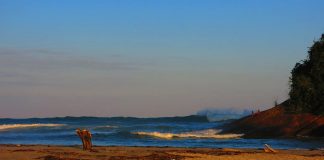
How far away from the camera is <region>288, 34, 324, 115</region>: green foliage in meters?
51.6

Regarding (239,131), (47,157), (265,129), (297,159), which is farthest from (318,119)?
(47,157)

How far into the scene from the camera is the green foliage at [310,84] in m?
51.6

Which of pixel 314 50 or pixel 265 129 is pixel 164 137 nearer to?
pixel 265 129

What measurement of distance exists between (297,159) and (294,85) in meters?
22.3

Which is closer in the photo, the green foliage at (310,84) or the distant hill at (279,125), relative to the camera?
the green foliage at (310,84)

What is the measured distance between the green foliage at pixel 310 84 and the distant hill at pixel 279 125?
341 centimetres

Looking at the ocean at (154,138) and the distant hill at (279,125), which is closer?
the ocean at (154,138)

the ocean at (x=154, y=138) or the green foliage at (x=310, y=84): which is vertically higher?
the green foliage at (x=310, y=84)

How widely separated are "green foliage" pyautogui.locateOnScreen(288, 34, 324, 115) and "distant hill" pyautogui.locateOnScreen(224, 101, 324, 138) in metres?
3.41

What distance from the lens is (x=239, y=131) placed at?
237 ft

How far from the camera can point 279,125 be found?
221 ft

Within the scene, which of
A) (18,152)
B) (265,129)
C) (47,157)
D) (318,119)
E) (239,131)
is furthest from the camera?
(239,131)

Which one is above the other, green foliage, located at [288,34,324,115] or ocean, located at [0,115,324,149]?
green foliage, located at [288,34,324,115]

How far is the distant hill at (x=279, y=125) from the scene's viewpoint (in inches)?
2459
